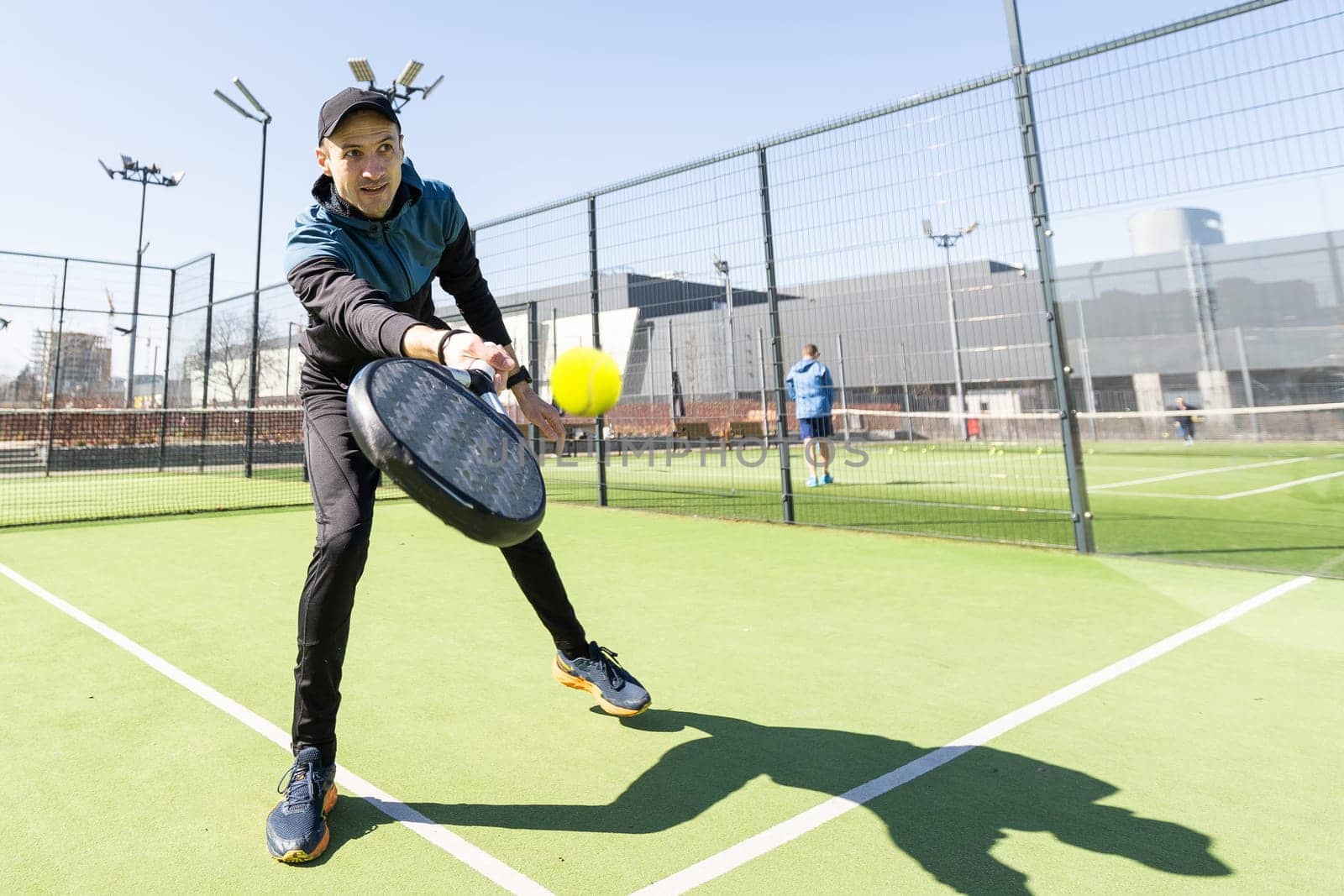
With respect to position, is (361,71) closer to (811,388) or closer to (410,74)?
(410,74)

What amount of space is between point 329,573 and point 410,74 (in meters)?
15.1

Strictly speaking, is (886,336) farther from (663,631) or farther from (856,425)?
(856,425)

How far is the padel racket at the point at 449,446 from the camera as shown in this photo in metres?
1.46

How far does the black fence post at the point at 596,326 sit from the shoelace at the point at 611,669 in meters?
6.56

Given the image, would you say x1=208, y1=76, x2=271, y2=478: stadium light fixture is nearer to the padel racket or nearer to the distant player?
the padel racket

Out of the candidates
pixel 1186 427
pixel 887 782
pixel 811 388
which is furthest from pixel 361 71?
pixel 1186 427

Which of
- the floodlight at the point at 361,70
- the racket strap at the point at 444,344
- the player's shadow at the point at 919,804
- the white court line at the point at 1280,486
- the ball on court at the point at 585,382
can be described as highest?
the floodlight at the point at 361,70

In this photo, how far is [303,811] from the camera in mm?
1907

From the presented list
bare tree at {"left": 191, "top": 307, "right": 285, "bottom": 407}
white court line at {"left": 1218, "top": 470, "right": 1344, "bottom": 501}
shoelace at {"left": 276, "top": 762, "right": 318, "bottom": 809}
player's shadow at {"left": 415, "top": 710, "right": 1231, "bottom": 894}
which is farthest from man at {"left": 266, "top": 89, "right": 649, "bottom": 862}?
bare tree at {"left": 191, "top": 307, "right": 285, "bottom": 407}

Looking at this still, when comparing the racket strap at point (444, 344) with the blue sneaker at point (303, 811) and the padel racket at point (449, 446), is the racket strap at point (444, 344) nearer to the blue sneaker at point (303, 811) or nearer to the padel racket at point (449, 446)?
the padel racket at point (449, 446)

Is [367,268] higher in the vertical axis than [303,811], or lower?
higher

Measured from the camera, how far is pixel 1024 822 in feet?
6.38

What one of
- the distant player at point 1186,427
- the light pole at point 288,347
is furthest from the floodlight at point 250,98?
the distant player at point 1186,427

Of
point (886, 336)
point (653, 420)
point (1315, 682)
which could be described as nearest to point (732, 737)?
point (1315, 682)
